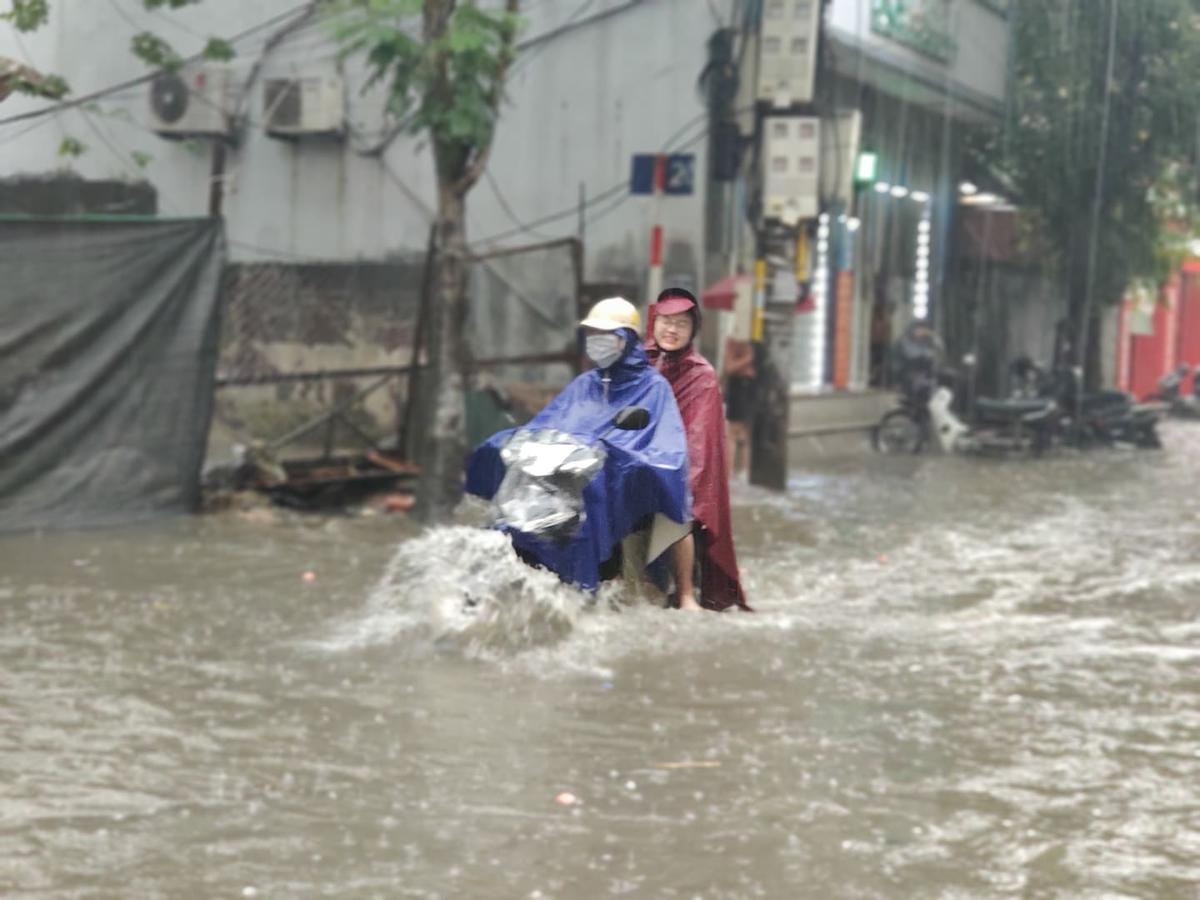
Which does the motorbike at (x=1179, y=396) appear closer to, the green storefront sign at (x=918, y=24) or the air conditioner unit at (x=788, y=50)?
the green storefront sign at (x=918, y=24)

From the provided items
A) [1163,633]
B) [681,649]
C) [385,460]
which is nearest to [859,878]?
[681,649]

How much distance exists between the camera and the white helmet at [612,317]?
3.65 metres

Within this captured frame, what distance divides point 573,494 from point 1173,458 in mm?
24717

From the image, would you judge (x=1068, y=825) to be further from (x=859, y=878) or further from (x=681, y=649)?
(x=681, y=649)

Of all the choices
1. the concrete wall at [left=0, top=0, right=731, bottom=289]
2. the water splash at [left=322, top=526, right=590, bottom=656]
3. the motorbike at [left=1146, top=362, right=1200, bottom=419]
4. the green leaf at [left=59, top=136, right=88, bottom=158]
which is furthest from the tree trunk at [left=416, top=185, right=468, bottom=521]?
the motorbike at [left=1146, top=362, right=1200, bottom=419]

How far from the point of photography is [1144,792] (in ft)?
25.3

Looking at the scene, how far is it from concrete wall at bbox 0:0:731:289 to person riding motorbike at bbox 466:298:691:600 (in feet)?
51.2

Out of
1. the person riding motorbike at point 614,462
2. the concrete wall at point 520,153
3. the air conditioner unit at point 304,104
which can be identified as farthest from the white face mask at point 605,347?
the air conditioner unit at point 304,104

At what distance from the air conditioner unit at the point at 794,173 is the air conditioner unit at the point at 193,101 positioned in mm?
5773

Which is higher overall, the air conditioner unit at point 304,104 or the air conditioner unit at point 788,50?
the air conditioner unit at point 788,50

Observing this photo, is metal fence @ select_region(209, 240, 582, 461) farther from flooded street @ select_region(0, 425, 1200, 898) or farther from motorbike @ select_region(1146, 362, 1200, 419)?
motorbike @ select_region(1146, 362, 1200, 419)

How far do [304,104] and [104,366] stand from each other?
264 inches

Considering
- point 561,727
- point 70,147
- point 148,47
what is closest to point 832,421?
point 148,47

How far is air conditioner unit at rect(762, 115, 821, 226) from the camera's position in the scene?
17625mm
